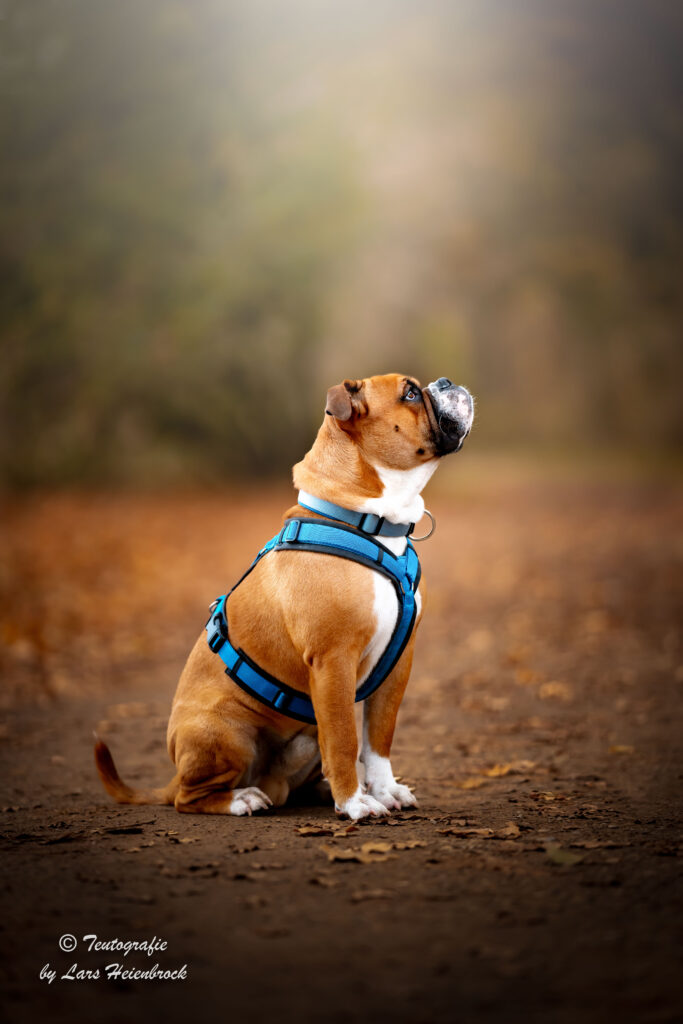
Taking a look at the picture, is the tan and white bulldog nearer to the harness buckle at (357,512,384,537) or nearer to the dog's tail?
the harness buckle at (357,512,384,537)

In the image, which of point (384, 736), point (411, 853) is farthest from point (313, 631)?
point (411, 853)

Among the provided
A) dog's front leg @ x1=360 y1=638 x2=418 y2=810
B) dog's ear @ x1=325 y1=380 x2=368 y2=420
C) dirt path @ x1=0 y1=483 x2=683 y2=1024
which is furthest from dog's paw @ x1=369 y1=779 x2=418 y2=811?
dog's ear @ x1=325 y1=380 x2=368 y2=420

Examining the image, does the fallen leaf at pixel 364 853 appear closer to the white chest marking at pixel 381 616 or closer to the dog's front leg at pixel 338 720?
the dog's front leg at pixel 338 720

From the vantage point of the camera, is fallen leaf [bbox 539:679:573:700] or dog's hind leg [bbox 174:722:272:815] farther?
fallen leaf [bbox 539:679:573:700]

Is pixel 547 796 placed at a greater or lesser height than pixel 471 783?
greater

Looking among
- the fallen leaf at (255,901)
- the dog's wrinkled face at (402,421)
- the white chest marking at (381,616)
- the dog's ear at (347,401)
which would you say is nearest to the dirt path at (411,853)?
the fallen leaf at (255,901)

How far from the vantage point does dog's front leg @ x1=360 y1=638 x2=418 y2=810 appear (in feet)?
13.0

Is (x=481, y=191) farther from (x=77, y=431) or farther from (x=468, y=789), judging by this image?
(x=468, y=789)

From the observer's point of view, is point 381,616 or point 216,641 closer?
point 381,616

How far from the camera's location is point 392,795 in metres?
3.98

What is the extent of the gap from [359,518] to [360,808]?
1.19 meters

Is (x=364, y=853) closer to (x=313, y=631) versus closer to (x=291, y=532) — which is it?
(x=313, y=631)

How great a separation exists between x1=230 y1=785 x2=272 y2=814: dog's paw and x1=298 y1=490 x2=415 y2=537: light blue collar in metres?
1.24

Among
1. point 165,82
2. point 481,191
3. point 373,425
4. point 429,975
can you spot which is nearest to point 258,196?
point 165,82
